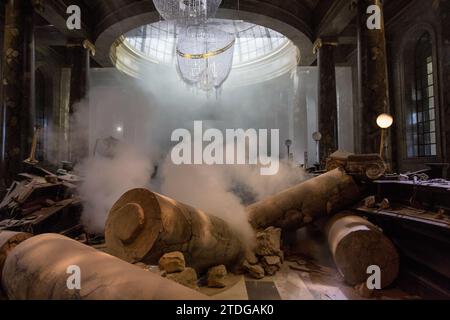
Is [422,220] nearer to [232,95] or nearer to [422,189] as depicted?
[422,189]

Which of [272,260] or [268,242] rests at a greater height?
[268,242]

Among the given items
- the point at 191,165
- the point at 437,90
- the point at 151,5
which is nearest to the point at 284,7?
the point at 151,5

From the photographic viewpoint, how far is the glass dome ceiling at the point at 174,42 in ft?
Result: 54.7

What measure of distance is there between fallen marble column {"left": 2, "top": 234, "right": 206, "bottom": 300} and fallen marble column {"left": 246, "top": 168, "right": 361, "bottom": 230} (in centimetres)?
311

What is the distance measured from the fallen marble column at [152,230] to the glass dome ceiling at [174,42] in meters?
14.6

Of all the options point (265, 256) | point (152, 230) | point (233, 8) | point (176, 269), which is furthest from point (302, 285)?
point (233, 8)

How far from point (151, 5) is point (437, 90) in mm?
9407

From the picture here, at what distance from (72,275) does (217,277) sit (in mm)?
2098

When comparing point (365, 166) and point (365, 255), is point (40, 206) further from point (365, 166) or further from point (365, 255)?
point (365, 166)

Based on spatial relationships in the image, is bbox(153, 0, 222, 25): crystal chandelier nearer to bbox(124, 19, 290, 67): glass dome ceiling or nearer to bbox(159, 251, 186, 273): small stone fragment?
bbox(159, 251, 186, 273): small stone fragment

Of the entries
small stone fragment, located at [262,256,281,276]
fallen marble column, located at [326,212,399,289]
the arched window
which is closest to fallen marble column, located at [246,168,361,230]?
small stone fragment, located at [262,256,281,276]

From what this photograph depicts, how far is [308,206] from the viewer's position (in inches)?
200

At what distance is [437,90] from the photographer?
8.76m
